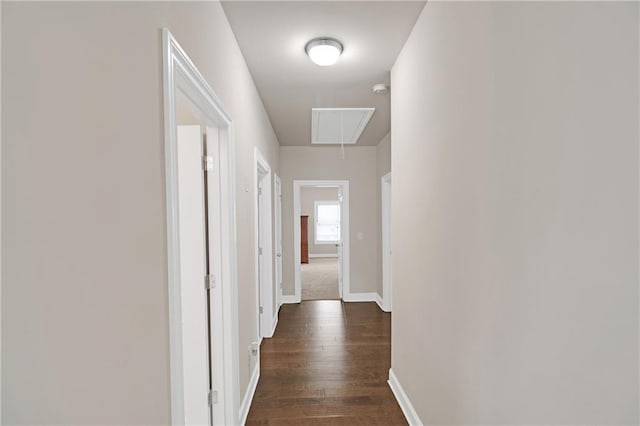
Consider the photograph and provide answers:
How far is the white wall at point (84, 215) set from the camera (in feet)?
1.94

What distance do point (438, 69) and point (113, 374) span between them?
5.86ft

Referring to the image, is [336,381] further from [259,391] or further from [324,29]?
[324,29]

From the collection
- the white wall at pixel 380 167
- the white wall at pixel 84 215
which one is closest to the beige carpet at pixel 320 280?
the white wall at pixel 380 167

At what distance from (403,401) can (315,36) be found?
2.57m

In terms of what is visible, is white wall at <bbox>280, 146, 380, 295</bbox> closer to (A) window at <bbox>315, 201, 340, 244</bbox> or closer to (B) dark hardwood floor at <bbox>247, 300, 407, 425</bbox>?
(B) dark hardwood floor at <bbox>247, 300, 407, 425</bbox>

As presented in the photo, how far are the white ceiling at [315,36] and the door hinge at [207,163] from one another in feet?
2.67

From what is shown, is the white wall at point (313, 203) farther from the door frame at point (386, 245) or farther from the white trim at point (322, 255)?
the door frame at point (386, 245)

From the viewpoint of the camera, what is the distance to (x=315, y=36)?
2.06 metres

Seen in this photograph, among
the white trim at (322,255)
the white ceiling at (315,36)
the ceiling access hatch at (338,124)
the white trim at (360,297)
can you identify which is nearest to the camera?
the white ceiling at (315,36)

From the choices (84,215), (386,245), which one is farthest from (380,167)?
(84,215)

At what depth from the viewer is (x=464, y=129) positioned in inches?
52.8

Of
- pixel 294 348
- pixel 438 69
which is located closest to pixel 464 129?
pixel 438 69

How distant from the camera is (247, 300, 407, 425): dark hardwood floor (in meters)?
2.24

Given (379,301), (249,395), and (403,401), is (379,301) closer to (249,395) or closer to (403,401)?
(403,401)
